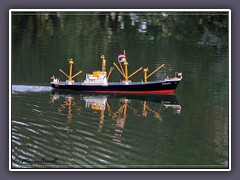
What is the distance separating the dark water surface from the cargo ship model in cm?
13

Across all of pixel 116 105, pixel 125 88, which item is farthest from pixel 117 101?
pixel 125 88

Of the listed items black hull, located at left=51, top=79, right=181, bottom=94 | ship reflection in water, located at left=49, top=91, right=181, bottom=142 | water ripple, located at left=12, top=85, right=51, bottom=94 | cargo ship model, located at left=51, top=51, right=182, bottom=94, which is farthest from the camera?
black hull, located at left=51, top=79, right=181, bottom=94

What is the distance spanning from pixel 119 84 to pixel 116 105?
966 mm

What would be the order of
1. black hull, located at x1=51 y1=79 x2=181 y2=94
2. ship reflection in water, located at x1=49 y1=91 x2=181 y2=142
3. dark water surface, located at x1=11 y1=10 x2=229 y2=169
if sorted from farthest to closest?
1. black hull, located at x1=51 y1=79 x2=181 y2=94
2. ship reflection in water, located at x1=49 y1=91 x2=181 y2=142
3. dark water surface, located at x1=11 y1=10 x2=229 y2=169

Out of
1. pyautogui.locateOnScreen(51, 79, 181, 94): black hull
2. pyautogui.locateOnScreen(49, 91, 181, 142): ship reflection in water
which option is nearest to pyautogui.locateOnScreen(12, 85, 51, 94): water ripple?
pyautogui.locateOnScreen(49, 91, 181, 142): ship reflection in water

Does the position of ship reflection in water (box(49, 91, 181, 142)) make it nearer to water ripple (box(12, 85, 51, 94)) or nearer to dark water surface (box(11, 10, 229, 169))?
dark water surface (box(11, 10, 229, 169))

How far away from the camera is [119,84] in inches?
561

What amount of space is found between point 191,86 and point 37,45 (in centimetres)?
330

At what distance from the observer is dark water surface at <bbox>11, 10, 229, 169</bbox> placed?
11070 millimetres

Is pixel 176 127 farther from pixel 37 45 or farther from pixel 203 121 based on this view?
pixel 37 45

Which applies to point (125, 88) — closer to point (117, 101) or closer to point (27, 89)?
point (117, 101)

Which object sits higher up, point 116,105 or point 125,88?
point 125,88

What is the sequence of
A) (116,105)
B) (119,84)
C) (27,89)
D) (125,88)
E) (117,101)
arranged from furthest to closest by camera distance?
(125,88)
(119,84)
(117,101)
(116,105)
(27,89)

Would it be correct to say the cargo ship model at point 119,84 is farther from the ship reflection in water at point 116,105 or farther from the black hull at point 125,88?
the ship reflection in water at point 116,105
